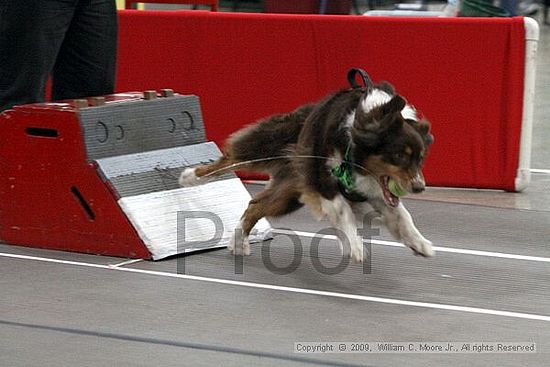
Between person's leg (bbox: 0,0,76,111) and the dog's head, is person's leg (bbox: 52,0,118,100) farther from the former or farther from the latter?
the dog's head

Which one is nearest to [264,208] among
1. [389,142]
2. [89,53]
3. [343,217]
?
Result: [343,217]

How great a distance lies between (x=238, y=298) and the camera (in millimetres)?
5355

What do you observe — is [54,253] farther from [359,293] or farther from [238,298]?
[359,293]

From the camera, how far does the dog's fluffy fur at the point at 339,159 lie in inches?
207

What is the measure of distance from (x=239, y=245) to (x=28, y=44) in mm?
1645

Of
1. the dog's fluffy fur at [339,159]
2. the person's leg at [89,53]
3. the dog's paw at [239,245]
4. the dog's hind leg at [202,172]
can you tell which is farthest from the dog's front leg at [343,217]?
the person's leg at [89,53]

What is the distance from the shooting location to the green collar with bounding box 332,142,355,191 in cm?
540

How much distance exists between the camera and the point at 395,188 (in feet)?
17.7

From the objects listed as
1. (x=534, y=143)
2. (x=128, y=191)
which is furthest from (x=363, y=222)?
(x=534, y=143)

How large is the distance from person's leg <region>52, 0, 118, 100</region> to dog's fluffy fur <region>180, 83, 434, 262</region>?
943 millimetres

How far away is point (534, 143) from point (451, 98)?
2132 millimetres

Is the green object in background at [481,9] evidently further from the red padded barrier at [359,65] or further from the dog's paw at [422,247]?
the dog's paw at [422,247]

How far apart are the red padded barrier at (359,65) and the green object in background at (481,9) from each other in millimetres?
2073

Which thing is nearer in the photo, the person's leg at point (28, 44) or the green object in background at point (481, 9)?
the person's leg at point (28, 44)
